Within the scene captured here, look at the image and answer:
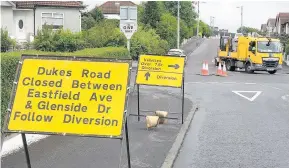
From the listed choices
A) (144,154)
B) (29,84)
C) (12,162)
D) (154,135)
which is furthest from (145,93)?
(29,84)

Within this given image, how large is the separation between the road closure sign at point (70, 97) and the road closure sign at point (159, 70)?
241 inches

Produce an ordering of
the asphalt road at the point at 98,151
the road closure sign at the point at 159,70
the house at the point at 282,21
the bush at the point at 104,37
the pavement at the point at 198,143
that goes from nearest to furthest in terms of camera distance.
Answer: the asphalt road at the point at 98,151 → the pavement at the point at 198,143 → the road closure sign at the point at 159,70 → the bush at the point at 104,37 → the house at the point at 282,21

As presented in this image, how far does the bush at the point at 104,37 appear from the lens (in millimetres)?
27094

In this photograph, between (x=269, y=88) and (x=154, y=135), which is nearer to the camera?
(x=154, y=135)

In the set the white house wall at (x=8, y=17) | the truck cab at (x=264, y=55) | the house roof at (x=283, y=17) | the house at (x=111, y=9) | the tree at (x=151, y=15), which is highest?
the house at (x=111, y=9)

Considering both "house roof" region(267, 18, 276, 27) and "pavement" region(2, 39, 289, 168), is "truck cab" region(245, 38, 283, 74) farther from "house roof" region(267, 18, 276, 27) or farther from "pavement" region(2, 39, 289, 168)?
"house roof" region(267, 18, 276, 27)

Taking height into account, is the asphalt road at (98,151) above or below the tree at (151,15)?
below

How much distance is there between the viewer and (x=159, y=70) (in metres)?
12.4

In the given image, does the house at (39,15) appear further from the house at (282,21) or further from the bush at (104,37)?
the house at (282,21)

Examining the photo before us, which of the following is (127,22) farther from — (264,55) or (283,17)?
(283,17)

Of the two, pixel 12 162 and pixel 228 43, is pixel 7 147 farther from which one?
pixel 228 43

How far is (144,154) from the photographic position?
876cm

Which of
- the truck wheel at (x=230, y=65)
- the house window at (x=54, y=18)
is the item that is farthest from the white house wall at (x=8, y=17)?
the truck wheel at (x=230, y=65)

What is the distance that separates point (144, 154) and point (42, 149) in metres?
1.73
